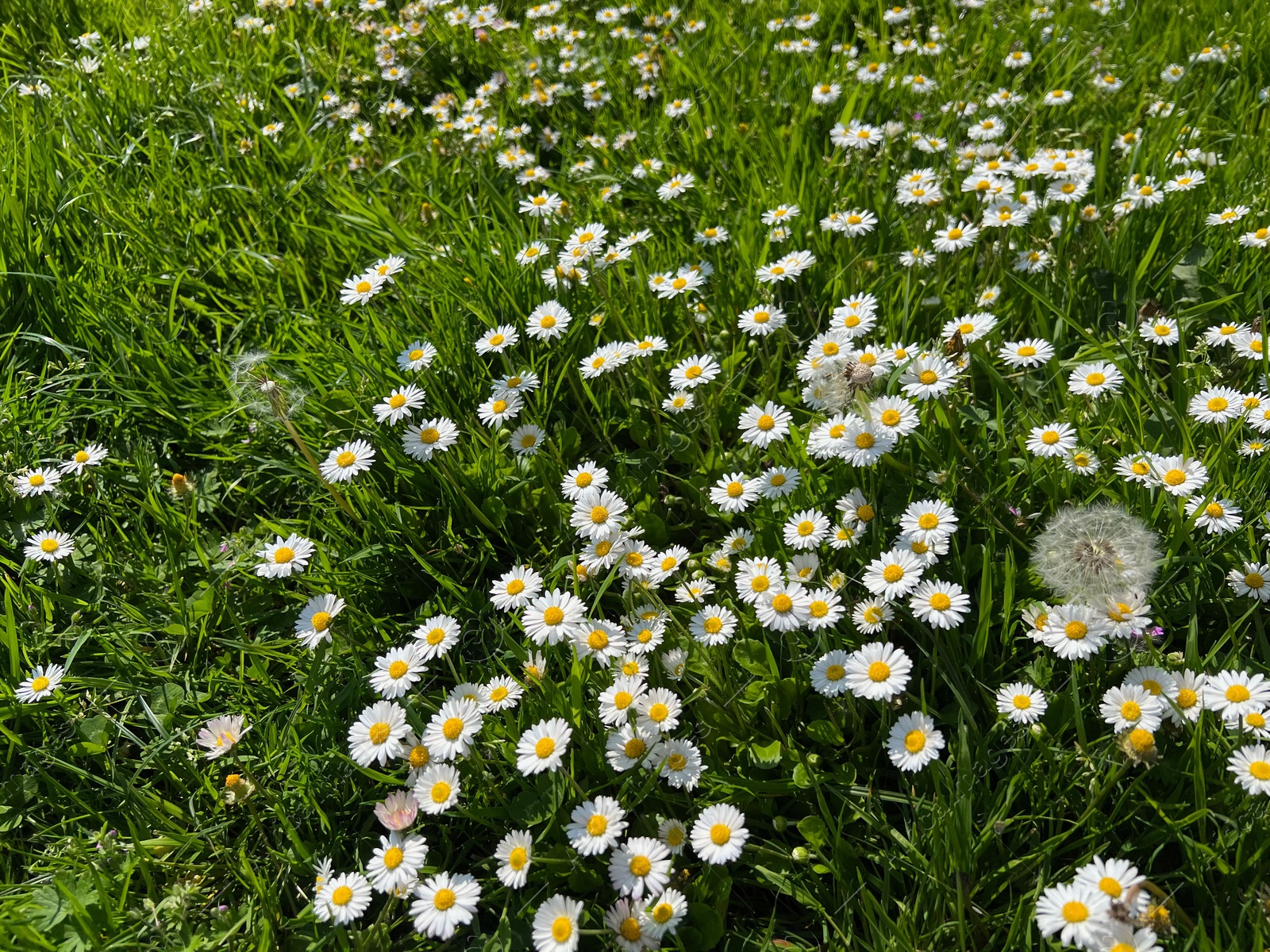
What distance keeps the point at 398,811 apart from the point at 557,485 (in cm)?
95

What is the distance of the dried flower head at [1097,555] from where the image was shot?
1.85m

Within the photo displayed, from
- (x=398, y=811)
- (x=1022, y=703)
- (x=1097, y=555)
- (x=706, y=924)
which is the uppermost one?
(x=1097, y=555)

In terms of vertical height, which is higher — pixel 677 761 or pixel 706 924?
pixel 677 761

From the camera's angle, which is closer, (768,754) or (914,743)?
(914,743)

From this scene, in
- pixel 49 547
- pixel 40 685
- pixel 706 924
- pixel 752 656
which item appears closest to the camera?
pixel 706 924

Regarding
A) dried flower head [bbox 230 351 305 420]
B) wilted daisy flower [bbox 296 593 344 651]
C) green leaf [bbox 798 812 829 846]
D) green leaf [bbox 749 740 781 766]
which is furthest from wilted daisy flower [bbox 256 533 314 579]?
green leaf [bbox 798 812 829 846]

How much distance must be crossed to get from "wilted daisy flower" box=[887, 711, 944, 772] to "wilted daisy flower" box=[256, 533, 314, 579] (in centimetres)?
139

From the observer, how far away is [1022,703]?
6.02 ft

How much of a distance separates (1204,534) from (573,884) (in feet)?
5.03

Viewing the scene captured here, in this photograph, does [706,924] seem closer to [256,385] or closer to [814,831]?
[814,831]

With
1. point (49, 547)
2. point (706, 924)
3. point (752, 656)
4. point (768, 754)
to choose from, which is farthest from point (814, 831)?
point (49, 547)

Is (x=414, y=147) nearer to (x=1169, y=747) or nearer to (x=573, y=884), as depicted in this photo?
(x=573, y=884)

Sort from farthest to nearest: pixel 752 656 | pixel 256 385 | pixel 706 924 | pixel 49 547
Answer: pixel 256 385, pixel 49 547, pixel 752 656, pixel 706 924

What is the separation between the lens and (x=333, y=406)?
2.81 meters
